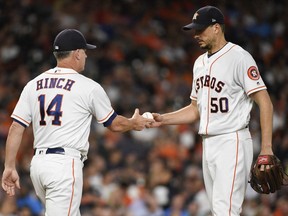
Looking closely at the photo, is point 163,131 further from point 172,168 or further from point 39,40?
point 39,40

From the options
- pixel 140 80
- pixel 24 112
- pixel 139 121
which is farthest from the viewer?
pixel 140 80

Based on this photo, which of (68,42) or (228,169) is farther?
(68,42)

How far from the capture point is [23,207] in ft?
29.6

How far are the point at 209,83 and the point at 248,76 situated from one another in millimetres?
317

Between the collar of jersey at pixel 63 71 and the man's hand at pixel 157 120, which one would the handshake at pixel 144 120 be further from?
the collar of jersey at pixel 63 71

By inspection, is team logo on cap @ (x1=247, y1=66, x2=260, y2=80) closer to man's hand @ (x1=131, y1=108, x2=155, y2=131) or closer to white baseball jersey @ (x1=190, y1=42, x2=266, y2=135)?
white baseball jersey @ (x1=190, y1=42, x2=266, y2=135)

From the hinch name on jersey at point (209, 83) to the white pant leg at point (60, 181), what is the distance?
1109 mm

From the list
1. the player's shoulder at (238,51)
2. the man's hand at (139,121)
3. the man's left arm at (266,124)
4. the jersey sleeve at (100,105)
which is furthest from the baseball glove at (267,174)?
the jersey sleeve at (100,105)

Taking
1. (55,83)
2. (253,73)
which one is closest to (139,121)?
(55,83)

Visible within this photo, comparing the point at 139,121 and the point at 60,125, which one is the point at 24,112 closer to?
the point at 60,125

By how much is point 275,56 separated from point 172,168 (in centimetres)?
441

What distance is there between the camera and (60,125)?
17.5ft

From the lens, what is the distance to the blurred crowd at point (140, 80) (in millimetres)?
9672

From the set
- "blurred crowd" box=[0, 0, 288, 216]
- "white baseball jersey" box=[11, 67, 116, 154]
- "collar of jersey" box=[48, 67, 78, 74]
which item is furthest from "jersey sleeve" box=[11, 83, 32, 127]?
"blurred crowd" box=[0, 0, 288, 216]
